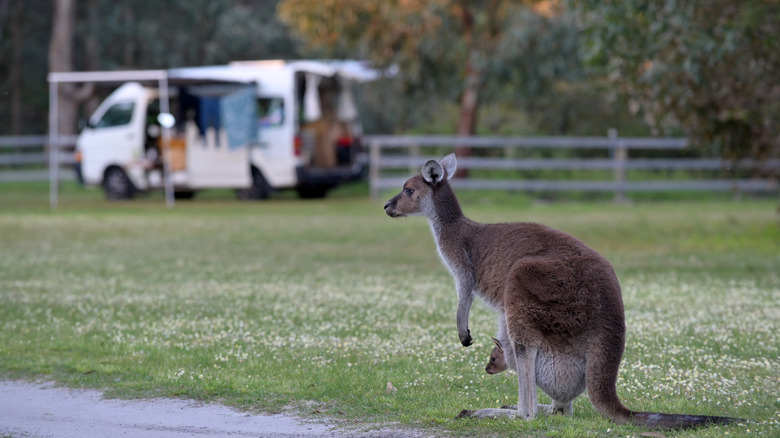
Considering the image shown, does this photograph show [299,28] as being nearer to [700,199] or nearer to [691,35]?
[700,199]

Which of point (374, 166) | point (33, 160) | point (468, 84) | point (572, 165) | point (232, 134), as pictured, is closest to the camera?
point (572, 165)

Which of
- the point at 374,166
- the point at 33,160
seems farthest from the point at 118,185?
the point at 374,166

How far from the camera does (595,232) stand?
707 inches

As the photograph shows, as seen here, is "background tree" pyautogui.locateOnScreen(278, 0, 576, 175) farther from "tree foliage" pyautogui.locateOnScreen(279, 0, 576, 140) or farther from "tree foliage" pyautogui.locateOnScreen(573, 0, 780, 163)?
"tree foliage" pyautogui.locateOnScreen(573, 0, 780, 163)

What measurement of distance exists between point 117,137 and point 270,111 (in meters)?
4.50

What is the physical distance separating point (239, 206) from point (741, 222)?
12.2 meters

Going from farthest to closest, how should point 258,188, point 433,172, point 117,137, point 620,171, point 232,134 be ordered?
point 117,137, point 258,188, point 232,134, point 620,171, point 433,172

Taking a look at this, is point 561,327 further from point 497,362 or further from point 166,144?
point 166,144

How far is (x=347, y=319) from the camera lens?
9875mm

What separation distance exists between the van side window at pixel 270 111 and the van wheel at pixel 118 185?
429 centimetres

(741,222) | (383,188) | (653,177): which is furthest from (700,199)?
(383,188)

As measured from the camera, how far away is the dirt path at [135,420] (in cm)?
610

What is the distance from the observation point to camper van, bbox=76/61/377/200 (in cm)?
2536

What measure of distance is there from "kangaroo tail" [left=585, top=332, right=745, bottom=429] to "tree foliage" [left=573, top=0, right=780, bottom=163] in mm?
9363
